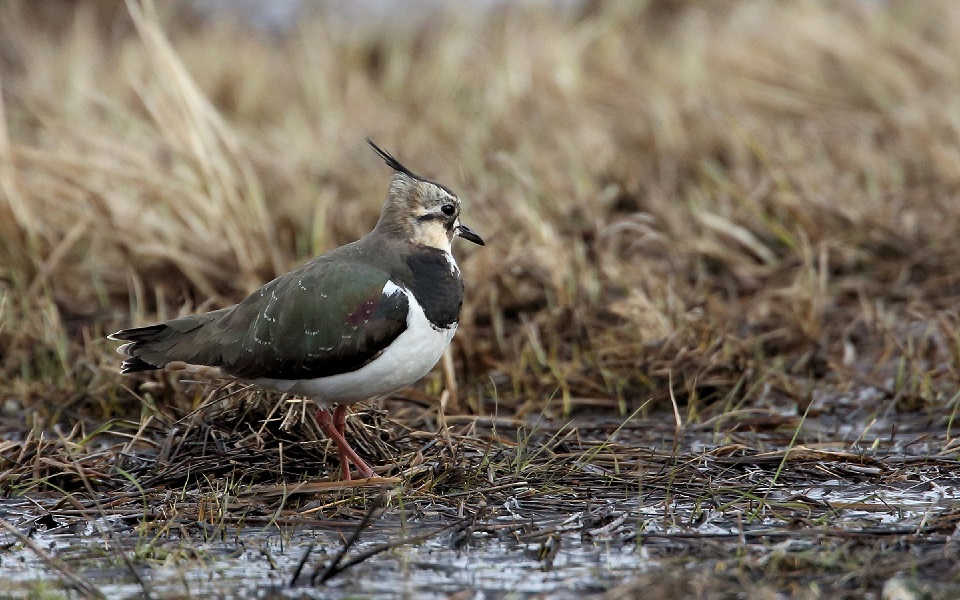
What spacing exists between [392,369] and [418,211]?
0.71 meters

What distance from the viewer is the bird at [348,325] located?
4391mm

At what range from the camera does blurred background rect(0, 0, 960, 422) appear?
5.82 meters

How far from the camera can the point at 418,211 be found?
479cm

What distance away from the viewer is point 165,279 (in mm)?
6820

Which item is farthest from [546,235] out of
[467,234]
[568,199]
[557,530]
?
[557,530]

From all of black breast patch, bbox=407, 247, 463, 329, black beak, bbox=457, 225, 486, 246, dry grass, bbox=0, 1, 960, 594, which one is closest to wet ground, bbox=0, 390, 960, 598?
dry grass, bbox=0, 1, 960, 594

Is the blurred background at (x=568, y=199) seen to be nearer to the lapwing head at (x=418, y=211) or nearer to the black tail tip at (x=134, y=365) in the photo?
the black tail tip at (x=134, y=365)

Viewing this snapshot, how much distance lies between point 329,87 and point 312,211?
322 centimetres

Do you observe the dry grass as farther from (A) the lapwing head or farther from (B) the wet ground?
(A) the lapwing head

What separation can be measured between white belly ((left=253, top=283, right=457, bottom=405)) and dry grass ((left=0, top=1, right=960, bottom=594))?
0.98ft

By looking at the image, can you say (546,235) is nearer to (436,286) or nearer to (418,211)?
(418,211)

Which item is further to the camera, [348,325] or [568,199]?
[568,199]

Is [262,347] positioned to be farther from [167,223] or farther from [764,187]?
[764,187]

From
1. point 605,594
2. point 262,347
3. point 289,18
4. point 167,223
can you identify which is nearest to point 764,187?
point 167,223
